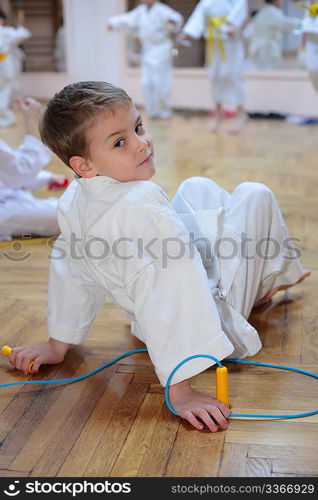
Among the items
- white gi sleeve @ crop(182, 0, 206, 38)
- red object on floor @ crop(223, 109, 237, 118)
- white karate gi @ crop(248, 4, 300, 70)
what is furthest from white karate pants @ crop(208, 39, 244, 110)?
white karate gi @ crop(248, 4, 300, 70)

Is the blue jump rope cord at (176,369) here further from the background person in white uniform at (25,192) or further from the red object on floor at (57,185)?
the red object on floor at (57,185)

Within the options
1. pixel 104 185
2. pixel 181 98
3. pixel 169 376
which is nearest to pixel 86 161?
pixel 104 185

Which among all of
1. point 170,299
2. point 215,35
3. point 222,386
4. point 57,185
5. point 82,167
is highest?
point 82,167

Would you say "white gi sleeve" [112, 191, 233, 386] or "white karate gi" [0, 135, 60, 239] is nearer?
"white gi sleeve" [112, 191, 233, 386]

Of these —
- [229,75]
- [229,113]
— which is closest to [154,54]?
[229,113]

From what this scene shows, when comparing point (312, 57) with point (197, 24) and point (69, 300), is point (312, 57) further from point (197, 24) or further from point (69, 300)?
point (69, 300)

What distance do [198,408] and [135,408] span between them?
12cm

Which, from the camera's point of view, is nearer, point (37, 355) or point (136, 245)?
point (136, 245)

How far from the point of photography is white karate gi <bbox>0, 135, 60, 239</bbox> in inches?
87.9

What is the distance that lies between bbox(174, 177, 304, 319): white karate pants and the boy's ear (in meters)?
0.33

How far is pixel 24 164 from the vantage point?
2309 mm

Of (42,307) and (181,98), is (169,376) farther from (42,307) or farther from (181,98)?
(181,98)

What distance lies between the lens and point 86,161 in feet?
3.81

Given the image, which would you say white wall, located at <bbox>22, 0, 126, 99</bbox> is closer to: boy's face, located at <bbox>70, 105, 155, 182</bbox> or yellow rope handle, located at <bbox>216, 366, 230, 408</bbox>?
boy's face, located at <bbox>70, 105, 155, 182</bbox>
